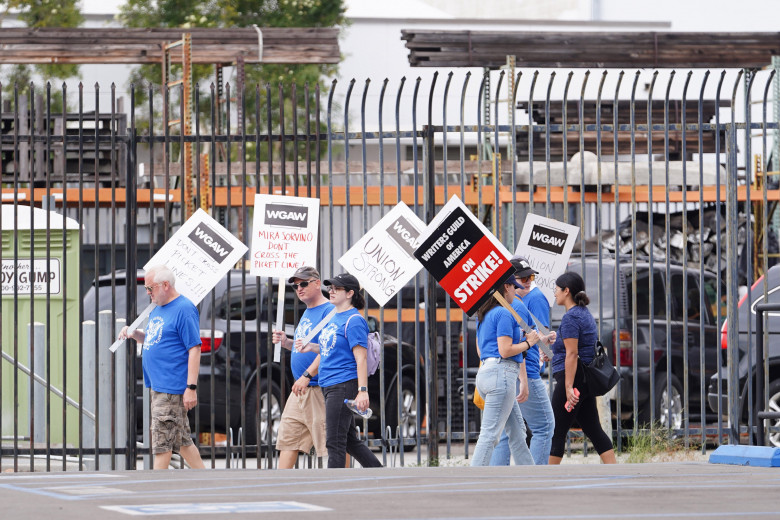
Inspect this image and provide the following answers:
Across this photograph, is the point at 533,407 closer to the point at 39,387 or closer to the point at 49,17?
the point at 39,387

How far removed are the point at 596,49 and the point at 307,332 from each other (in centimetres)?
1278

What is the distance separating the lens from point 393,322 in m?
13.7

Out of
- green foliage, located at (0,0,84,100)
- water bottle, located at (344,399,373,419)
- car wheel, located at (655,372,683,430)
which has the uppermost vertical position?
green foliage, located at (0,0,84,100)

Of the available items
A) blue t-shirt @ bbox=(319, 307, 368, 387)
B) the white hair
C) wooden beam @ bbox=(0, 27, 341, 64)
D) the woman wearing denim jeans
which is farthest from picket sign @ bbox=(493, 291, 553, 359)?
wooden beam @ bbox=(0, 27, 341, 64)

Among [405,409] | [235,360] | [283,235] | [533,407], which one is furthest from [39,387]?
[405,409]

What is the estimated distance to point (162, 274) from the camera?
30.6 ft

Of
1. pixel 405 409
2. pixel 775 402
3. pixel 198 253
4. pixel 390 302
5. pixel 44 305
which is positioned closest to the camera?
pixel 198 253

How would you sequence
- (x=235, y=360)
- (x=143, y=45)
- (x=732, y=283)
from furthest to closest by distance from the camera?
1. (x=143, y=45)
2. (x=235, y=360)
3. (x=732, y=283)

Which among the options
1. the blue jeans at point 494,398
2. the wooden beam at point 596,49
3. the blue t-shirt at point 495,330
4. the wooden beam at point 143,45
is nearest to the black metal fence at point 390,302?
the blue t-shirt at point 495,330

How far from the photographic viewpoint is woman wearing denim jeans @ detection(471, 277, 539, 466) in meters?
9.10

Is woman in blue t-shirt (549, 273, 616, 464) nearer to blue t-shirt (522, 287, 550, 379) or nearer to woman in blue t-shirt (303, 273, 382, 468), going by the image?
blue t-shirt (522, 287, 550, 379)

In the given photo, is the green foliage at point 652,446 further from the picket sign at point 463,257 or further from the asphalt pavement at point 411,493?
the picket sign at point 463,257

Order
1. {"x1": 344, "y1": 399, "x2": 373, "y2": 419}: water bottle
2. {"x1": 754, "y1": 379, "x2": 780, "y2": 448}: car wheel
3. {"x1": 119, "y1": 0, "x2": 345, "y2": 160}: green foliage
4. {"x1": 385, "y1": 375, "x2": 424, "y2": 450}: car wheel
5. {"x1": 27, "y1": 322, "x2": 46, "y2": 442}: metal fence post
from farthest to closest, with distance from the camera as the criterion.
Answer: {"x1": 119, "y1": 0, "x2": 345, "y2": 160}: green foliage → {"x1": 385, "y1": 375, "x2": 424, "y2": 450}: car wheel → {"x1": 754, "y1": 379, "x2": 780, "y2": 448}: car wheel → {"x1": 27, "y1": 322, "x2": 46, "y2": 442}: metal fence post → {"x1": 344, "y1": 399, "x2": 373, "y2": 419}: water bottle

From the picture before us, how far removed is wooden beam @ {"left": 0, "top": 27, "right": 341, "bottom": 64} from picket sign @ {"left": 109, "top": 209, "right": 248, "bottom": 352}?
389 inches
